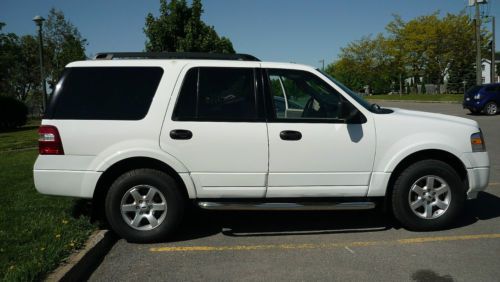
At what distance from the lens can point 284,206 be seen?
4.85 m

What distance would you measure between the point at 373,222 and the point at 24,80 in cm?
4298

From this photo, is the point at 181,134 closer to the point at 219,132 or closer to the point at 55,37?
the point at 219,132

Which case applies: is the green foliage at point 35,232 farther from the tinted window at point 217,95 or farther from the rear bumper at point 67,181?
the tinted window at point 217,95

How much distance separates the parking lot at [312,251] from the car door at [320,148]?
0.58m

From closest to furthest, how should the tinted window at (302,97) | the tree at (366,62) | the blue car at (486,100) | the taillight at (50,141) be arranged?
the taillight at (50,141), the tinted window at (302,97), the blue car at (486,100), the tree at (366,62)

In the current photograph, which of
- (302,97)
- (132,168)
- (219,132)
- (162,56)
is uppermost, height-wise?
(162,56)

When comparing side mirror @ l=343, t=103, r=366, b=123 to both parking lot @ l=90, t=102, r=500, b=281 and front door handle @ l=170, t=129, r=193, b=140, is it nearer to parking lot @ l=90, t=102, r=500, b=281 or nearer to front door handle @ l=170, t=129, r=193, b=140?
parking lot @ l=90, t=102, r=500, b=281

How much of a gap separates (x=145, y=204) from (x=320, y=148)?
1.94m

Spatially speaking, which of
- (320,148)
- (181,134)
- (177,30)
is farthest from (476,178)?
(177,30)

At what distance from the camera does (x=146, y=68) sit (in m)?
4.93

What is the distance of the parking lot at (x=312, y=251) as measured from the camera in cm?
411

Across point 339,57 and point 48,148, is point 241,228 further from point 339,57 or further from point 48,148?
point 339,57

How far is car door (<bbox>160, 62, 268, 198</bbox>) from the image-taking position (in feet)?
15.7

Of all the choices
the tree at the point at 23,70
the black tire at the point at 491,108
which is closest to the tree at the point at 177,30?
the black tire at the point at 491,108
